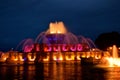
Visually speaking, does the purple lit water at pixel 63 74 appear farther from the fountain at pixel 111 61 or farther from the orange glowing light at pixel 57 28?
the orange glowing light at pixel 57 28

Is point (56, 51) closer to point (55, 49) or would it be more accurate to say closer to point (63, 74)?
point (55, 49)

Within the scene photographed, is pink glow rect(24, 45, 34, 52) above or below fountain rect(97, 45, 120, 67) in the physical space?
above

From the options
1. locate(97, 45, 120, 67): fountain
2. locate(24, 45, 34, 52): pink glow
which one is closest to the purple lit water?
locate(97, 45, 120, 67): fountain

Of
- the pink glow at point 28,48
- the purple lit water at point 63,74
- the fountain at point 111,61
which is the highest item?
the pink glow at point 28,48

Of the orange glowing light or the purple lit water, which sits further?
the orange glowing light

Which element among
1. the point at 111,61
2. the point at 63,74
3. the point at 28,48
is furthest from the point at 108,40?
the point at 63,74

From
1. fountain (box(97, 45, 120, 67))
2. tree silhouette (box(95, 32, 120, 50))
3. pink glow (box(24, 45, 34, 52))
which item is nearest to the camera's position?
fountain (box(97, 45, 120, 67))

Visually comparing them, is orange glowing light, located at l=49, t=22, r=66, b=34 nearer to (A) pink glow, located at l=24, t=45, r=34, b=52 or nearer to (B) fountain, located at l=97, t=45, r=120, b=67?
(A) pink glow, located at l=24, t=45, r=34, b=52

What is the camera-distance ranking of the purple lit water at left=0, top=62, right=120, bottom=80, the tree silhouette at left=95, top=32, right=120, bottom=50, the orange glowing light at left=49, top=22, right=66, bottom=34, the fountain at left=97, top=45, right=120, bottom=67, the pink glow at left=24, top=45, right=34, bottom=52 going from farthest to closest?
1. the tree silhouette at left=95, top=32, right=120, bottom=50
2. the orange glowing light at left=49, top=22, right=66, bottom=34
3. the pink glow at left=24, top=45, right=34, bottom=52
4. the fountain at left=97, top=45, right=120, bottom=67
5. the purple lit water at left=0, top=62, right=120, bottom=80

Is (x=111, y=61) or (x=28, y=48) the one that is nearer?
(x=111, y=61)

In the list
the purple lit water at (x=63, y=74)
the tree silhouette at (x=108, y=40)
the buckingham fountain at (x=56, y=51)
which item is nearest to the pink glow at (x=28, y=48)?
the buckingham fountain at (x=56, y=51)

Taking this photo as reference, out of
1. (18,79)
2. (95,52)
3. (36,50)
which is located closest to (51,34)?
(36,50)

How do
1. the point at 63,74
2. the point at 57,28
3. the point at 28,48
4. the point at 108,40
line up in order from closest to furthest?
the point at 63,74 → the point at 28,48 → the point at 57,28 → the point at 108,40

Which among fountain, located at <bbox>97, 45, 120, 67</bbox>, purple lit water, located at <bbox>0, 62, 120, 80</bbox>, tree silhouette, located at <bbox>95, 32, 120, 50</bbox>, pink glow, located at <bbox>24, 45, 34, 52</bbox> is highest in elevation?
tree silhouette, located at <bbox>95, 32, 120, 50</bbox>
